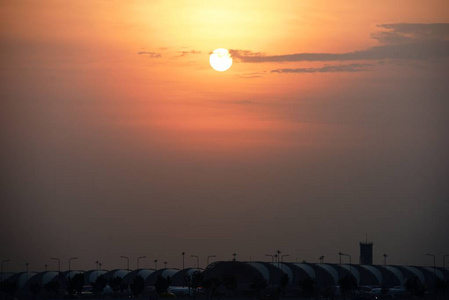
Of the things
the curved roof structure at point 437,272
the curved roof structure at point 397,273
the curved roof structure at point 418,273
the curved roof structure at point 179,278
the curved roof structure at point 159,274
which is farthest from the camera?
the curved roof structure at point 437,272

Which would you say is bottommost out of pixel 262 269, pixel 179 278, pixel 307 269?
pixel 179 278

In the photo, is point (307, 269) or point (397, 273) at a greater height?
point (307, 269)

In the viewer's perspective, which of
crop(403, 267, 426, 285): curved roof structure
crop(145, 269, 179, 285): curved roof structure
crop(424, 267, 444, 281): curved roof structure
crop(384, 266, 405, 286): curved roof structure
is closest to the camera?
crop(384, 266, 405, 286): curved roof structure

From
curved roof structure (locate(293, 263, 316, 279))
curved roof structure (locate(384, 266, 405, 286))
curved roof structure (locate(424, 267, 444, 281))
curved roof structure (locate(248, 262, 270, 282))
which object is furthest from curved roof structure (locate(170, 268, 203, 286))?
curved roof structure (locate(424, 267, 444, 281))

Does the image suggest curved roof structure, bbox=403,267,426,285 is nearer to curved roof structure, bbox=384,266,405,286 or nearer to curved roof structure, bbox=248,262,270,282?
curved roof structure, bbox=384,266,405,286

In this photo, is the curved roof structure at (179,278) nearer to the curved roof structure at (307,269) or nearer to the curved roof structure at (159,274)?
the curved roof structure at (159,274)

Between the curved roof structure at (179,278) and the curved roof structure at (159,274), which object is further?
the curved roof structure at (159,274)

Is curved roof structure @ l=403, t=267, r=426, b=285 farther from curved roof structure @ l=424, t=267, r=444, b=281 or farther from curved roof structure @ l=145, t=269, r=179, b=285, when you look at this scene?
curved roof structure @ l=145, t=269, r=179, b=285

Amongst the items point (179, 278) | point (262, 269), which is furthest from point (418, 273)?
point (179, 278)

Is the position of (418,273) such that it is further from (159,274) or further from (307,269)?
(159,274)

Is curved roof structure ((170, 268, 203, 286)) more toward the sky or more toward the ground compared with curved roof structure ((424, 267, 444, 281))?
more toward the ground

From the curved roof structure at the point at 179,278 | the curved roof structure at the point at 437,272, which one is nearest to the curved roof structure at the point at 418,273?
the curved roof structure at the point at 437,272

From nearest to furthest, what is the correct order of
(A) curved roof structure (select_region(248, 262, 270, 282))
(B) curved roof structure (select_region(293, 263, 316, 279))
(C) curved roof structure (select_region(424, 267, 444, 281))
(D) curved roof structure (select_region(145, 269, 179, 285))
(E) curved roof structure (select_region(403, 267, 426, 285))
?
(A) curved roof structure (select_region(248, 262, 270, 282)) < (B) curved roof structure (select_region(293, 263, 316, 279)) < (E) curved roof structure (select_region(403, 267, 426, 285)) < (D) curved roof structure (select_region(145, 269, 179, 285)) < (C) curved roof structure (select_region(424, 267, 444, 281))

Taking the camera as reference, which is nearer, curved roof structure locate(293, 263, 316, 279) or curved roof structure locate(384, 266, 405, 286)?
curved roof structure locate(293, 263, 316, 279)
